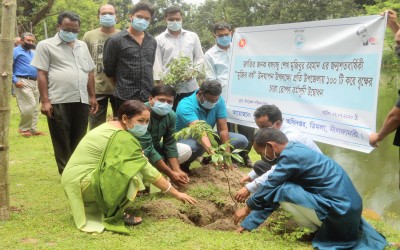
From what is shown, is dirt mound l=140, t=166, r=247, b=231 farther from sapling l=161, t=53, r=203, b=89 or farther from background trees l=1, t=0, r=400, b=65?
background trees l=1, t=0, r=400, b=65

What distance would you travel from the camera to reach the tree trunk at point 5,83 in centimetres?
321

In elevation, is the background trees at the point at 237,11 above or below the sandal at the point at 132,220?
above

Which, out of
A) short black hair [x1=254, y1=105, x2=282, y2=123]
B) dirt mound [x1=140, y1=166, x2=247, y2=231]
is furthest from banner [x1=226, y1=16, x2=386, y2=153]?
dirt mound [x1=140, y1=166, x2=247, y2=231]

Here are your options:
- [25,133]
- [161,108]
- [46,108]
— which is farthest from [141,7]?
[25,133]

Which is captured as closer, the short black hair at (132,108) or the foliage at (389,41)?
the short black hair at (132,108)

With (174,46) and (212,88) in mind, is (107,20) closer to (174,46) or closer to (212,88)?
(174,46)

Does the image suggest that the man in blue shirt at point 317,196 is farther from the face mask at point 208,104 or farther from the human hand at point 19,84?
the human hand at point 19,84

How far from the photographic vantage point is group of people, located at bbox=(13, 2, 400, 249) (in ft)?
10.0

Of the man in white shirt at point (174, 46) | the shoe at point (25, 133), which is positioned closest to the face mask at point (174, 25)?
the man in white shirt at point (174, 46)

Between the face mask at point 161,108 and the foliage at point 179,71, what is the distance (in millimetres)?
818

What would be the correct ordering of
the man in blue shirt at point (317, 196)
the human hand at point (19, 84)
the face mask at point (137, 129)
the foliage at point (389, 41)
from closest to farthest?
the man in blue shirt at point (317, 196)
the face mask at point (137, 129)
the human hand at point (19, 84)
the foliage at point (389, 41)

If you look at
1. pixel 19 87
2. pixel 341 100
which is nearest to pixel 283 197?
pixel 341 100

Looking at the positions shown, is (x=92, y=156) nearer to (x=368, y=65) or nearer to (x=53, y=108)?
(x=53, y=108)

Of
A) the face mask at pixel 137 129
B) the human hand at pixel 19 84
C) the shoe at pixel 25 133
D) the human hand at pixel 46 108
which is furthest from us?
the shoe at pixel 25 133
